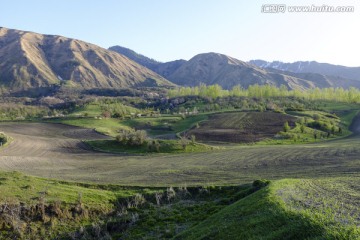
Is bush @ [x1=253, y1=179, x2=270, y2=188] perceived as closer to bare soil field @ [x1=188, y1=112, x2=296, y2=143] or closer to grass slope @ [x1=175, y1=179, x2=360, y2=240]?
grass slope @ [x1=175, y1=179, x2=360, y2=240]

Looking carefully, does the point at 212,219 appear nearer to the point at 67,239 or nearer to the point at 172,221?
the point at 172,221

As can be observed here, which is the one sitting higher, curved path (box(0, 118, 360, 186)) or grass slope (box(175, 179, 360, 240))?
grass slope (box(175, 179, 360, 240))

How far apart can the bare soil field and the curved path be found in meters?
29.1

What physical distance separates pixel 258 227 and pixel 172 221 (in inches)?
535

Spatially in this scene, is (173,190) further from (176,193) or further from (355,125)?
(355,125)

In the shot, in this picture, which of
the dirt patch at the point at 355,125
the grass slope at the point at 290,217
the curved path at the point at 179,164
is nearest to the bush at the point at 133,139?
the curved path at the point at 179,164

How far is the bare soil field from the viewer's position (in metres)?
97.0

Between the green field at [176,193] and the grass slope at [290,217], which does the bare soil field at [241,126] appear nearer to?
the green field at [176,193]

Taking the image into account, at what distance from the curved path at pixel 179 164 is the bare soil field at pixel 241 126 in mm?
29127

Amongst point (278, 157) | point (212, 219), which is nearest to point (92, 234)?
point (212, 219)

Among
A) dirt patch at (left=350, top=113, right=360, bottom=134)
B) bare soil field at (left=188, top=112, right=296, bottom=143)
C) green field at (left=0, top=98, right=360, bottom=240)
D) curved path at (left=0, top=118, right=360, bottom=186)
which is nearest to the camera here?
green field at (left=0, top=98, right=360, bottom=240)

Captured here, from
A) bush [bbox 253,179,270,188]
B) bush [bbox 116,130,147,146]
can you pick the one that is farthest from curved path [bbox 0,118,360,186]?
bush [bbox 116,130,147,146]

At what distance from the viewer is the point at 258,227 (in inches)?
819

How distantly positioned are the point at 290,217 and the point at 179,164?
37143 millimetres
